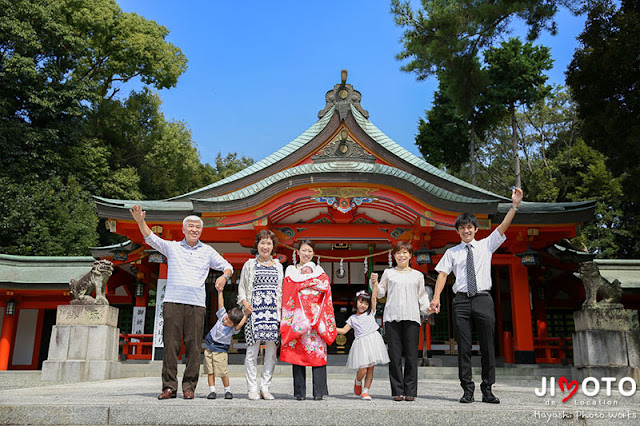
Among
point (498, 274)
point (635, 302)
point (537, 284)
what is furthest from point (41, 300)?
point (635, 302)

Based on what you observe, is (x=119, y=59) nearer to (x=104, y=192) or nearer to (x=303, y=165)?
(x=104, y=192)

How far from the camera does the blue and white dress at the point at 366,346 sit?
5.01 m

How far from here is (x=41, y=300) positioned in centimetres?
1523

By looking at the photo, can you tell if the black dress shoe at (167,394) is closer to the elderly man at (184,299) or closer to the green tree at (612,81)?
the elderly man at (184,299)

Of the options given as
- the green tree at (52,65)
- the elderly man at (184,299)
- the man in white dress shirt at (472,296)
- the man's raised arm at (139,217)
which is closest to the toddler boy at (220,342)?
the elderly man at (184,299)

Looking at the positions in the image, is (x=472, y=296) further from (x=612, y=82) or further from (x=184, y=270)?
(x=612, y=82)

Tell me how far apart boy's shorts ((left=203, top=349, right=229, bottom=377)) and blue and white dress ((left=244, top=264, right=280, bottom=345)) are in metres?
0.45

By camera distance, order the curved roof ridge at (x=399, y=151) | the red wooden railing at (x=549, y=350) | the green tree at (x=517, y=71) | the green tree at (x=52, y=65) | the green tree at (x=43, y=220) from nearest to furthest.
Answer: the red wooden railing at (x=549, y=350), the curved roof ridge at (x=399, y=151), the green tree at (x=43, y=220), the green tree at (x=52, y=65), the green tree at (x=517, y=71)

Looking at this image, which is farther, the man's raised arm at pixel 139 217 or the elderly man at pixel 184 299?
the elderly man at pixel 184 299

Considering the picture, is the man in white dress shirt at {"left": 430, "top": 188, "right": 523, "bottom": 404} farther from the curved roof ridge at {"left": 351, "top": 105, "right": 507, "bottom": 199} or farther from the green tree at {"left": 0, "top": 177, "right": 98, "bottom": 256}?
the green tree at {"left": 0, "top": 177, "right": 98, "bottom": 256}

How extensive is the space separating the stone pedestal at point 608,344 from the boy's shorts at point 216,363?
5794 mm

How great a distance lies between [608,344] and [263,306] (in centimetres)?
596

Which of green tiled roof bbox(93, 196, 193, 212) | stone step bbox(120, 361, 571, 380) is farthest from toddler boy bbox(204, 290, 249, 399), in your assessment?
green tiled roof bbox(93, 196, 193, 212)

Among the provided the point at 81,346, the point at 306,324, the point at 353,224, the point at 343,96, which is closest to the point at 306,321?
the point at 306,324
